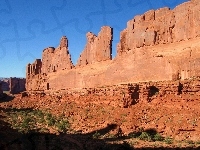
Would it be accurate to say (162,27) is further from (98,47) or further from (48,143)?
(48,143)

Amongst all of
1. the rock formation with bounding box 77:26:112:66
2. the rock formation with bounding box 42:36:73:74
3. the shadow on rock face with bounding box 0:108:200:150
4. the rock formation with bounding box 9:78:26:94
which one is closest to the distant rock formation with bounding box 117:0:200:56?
the rock formation with bounding box 77:26:112:66

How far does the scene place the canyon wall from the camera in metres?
34.2

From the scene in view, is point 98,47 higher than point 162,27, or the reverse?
point 162,27

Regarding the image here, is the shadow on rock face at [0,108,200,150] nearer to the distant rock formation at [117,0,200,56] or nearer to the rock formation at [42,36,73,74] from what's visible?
the distant rock formation at [117,0,200,56]

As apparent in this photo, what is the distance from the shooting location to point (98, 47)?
54688mm

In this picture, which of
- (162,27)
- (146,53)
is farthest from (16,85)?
(162,27)

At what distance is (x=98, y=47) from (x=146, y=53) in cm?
1652

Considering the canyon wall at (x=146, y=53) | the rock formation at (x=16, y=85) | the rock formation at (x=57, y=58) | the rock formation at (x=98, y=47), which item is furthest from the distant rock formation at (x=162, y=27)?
the rock formation at (x=16, y=85)

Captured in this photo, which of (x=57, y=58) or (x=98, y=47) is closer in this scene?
(x=98, y=47)

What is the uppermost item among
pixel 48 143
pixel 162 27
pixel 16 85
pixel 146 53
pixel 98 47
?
pixel 162 27

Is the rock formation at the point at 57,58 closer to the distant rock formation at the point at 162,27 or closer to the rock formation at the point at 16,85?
the distant rock formation at the point at 162,27

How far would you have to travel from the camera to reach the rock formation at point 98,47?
52.6m

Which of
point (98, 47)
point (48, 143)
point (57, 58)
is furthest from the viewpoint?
point (57, 58)

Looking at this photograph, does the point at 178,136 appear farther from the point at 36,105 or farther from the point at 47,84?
the point at 47,84
